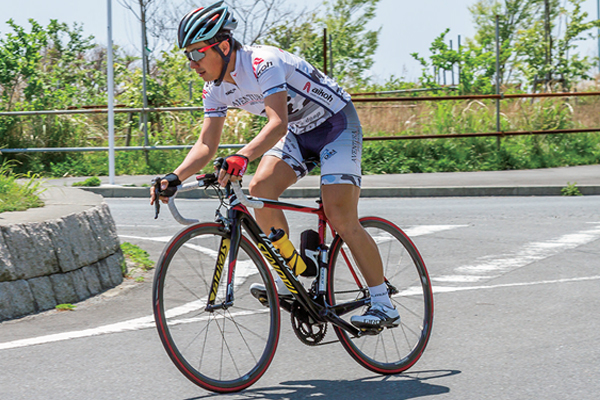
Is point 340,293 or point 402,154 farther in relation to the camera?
point 402,154

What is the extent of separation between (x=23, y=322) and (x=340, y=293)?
2321 millimetres

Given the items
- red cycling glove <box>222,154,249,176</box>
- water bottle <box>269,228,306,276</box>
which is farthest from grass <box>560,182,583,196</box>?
red cycling glove <box>222,154,249,176</box>

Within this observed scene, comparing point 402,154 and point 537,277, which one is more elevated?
point 402,154

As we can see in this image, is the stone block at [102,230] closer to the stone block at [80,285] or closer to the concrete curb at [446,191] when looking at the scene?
the stone block at [80,285]

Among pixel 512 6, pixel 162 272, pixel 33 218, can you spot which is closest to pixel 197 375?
pixel 162 272

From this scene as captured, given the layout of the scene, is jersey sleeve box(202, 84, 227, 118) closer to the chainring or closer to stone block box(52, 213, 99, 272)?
the chainring

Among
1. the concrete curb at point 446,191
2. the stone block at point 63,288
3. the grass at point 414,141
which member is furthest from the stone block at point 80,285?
the grass at point 414,141

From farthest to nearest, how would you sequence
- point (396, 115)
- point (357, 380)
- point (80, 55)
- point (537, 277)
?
point (80, 55) < point (396, 115) < point (537, 277) < point (357, 380)

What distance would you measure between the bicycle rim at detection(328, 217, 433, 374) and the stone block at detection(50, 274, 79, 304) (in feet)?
7.92

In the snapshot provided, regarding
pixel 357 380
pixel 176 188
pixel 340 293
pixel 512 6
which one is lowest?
pixel 357 380

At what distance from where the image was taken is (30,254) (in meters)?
5.71

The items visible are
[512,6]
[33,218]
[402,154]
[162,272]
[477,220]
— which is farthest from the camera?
[512,6]

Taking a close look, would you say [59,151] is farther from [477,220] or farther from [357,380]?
[357,380]

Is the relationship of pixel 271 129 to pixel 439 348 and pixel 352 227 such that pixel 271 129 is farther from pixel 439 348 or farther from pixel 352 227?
pixel 439 348
